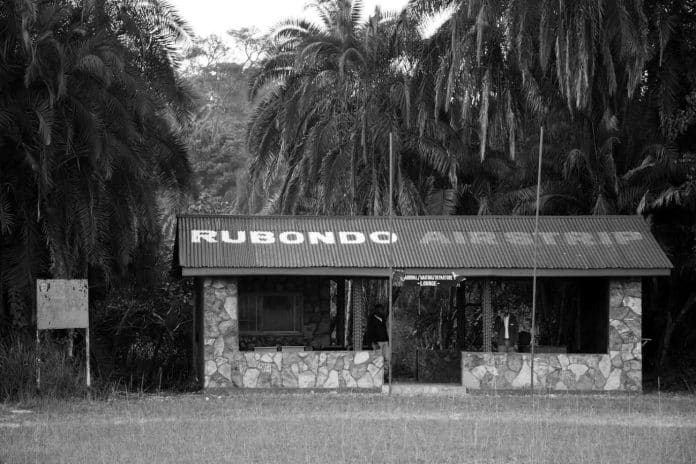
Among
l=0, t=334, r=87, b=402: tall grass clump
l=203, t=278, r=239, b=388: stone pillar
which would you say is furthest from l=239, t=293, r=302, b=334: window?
l=0, t=334, r=87, b=402: tall grass clump

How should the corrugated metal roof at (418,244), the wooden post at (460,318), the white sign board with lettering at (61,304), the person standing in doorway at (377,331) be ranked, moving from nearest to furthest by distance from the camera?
1. the white sign board with lettering at (61,304)
2. the corrugated metal roof at (418,244)
3. the person standing in doorway at (377,331)
4. the wooden post at (460,318)

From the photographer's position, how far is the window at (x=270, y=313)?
2723 centimetres

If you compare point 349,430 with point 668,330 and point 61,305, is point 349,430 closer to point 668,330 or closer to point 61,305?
point 61,305

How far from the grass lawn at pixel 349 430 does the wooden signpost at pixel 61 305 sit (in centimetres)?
191

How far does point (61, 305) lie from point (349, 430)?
8058 mm

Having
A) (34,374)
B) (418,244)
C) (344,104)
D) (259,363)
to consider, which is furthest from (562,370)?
(344,104)

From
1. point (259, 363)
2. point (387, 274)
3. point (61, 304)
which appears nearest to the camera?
point (61, 304)

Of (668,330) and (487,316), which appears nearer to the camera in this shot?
(487,316)

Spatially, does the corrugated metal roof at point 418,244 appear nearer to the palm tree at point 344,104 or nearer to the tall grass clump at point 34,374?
the tall grass clump at point 34,374

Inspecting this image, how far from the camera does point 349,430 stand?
56.9ft

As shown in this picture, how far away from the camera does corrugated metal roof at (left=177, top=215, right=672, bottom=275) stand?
24.7 m

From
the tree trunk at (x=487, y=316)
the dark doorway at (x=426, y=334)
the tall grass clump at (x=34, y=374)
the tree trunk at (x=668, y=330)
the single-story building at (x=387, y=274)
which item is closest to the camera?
the tall grass clump at (x=34, y=374)

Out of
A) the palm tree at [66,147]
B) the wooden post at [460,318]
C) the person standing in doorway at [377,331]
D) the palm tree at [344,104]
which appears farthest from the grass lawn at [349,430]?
the palm tree at [344,104]

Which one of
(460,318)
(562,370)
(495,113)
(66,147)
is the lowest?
(562,370)
